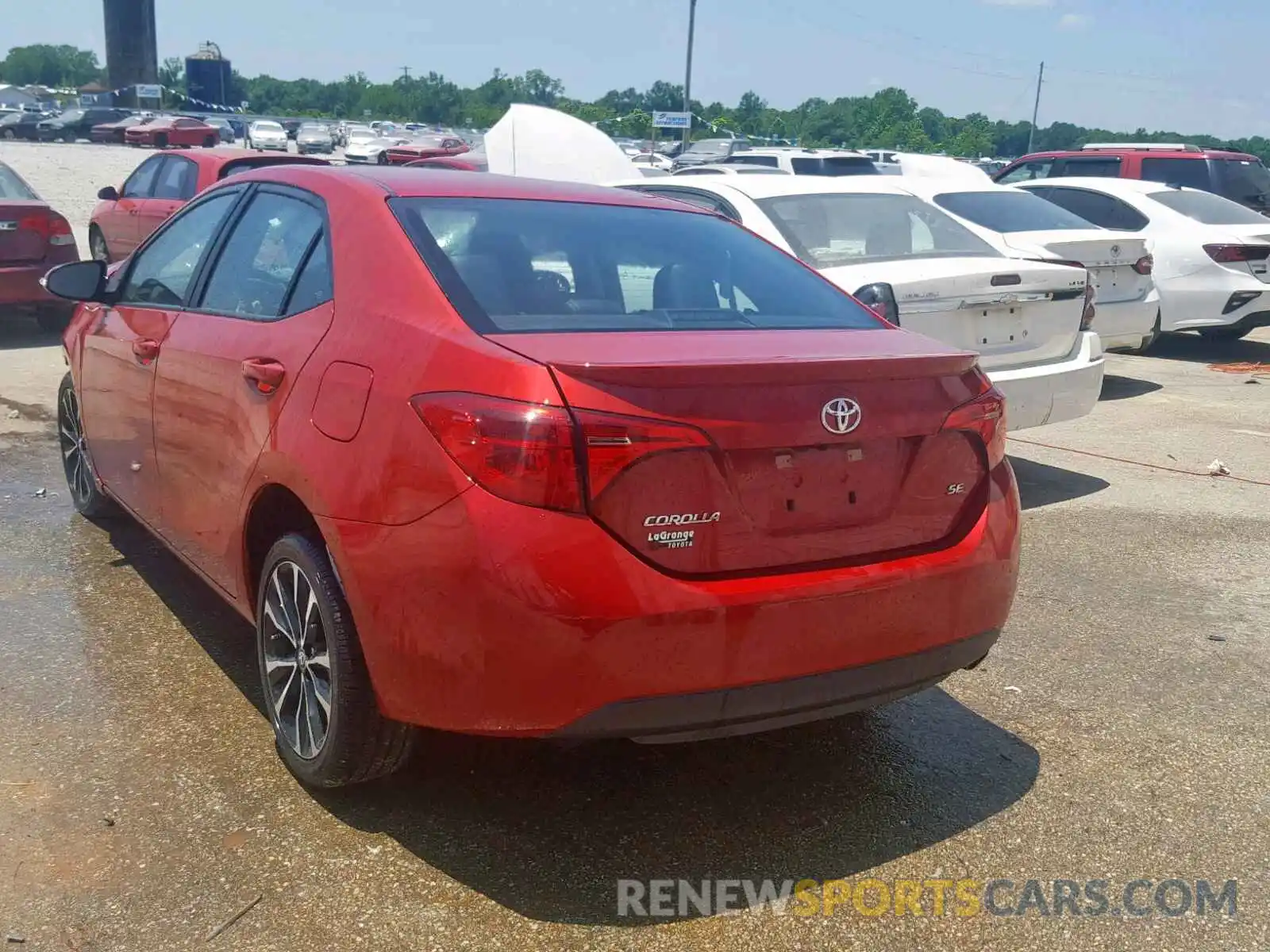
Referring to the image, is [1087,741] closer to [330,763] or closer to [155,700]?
[330,763]

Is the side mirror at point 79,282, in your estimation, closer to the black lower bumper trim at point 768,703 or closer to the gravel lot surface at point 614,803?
the gravel lot surface at point 614,803

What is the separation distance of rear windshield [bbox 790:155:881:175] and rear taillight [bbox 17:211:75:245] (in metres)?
11.6

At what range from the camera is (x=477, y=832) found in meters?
3.09

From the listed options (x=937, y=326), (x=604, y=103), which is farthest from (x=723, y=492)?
(x=604, y=103)

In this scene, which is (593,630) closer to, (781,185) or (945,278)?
(945,278)

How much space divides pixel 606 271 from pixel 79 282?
2.31m

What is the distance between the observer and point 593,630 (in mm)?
2590

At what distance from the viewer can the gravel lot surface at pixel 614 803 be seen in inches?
108

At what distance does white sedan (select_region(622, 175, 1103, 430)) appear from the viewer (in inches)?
237

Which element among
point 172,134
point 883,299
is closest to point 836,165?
point 883,299

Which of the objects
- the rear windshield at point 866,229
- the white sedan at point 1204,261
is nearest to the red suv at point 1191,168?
the white sedan at point 1204,261

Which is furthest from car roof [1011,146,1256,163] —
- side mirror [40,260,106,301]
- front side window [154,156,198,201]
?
side mirror [40,260,106,301]

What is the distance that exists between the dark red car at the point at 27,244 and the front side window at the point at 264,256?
261 inches

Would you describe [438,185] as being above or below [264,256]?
above
